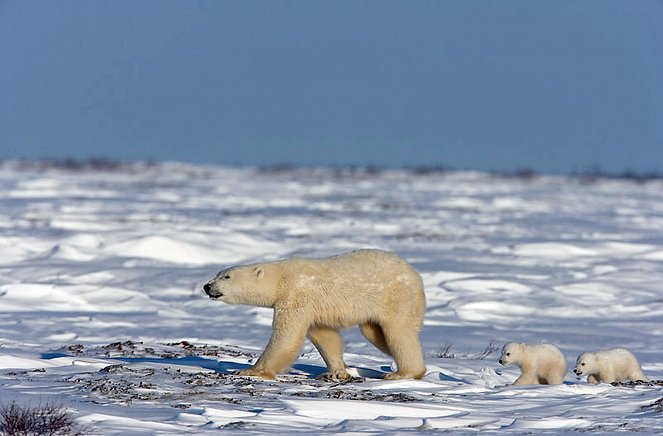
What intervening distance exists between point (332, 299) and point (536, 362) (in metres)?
1.50

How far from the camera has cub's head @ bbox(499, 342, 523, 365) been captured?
7098 millimetres

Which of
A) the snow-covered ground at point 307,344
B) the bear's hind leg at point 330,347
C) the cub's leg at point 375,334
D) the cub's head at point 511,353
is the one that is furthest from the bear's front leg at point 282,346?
the cub's head at point 511,353

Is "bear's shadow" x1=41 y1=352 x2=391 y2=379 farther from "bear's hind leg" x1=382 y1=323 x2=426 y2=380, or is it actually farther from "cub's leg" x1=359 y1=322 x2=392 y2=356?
"bear's hind leg" x1=382 y1=323 x2=426 y2=380

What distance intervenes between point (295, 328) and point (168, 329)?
412 centimetres

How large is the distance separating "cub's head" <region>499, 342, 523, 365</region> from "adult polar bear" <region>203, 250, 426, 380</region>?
26.8 inches

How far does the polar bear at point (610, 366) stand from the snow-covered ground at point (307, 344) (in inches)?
19.4

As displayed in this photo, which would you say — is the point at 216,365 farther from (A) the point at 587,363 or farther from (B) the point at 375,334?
(A) the point at 587,363

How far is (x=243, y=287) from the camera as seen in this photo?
22.2ft

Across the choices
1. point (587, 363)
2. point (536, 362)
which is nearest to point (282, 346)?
point (536, 362)

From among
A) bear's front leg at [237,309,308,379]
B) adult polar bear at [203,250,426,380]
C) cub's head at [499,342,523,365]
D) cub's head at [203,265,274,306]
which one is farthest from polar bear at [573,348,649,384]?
cub's head at [203,265,274,306]

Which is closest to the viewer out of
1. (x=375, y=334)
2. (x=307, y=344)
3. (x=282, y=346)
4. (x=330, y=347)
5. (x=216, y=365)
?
(x=282, y=346)

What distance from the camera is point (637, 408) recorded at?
5.53 m

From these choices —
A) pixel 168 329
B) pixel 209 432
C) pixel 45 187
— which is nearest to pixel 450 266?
pixel 168 329

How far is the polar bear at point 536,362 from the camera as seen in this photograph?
23.2 ft
